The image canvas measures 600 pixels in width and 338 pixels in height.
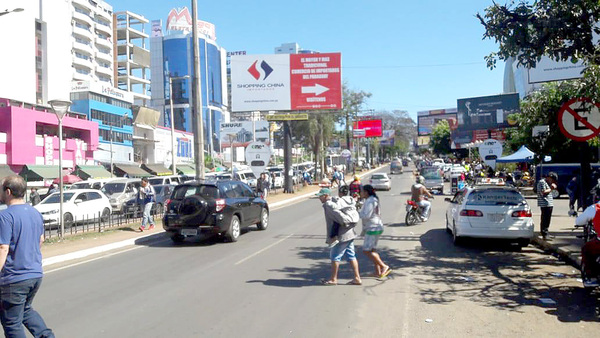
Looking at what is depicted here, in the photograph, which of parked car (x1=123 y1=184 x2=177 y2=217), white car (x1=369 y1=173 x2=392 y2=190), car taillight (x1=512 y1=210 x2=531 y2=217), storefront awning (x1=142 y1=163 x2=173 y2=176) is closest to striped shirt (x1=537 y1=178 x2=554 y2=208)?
car taillight (x1=512 y1=210 x2=531 y2=217)

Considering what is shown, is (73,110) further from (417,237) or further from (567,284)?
(567,284)

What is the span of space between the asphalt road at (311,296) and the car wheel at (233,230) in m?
1.15

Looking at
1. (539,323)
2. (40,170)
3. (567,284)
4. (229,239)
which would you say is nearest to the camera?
(539,323)

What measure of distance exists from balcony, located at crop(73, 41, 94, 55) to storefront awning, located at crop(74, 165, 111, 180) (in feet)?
89.1

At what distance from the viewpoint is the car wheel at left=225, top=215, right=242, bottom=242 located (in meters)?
13.6

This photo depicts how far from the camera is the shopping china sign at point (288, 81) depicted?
3538cm

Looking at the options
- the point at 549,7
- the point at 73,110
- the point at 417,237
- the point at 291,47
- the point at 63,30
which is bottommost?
Answer: the point at 417,237

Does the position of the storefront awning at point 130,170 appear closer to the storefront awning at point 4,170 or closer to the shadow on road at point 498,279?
the storefront awning at point 4,170

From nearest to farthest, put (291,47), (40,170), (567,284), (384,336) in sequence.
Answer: (384,336) → (567,284) → (40,170) → (291,47)

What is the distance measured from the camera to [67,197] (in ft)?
66.9

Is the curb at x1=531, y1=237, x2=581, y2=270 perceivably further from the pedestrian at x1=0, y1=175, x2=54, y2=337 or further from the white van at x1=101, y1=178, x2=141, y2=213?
the white van at x1=101, y1=178, x2=141, y2=213

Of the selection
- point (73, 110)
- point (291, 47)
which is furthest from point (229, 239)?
point (291, 47)

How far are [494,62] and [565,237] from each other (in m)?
5.32

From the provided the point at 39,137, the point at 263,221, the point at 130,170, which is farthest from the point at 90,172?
the point at 263,221
